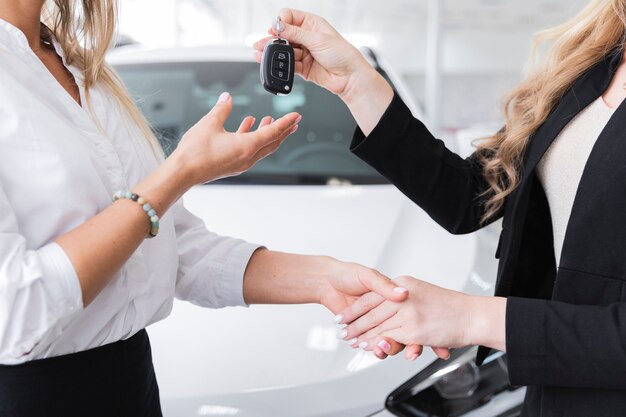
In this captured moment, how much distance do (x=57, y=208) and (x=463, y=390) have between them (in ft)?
3.02

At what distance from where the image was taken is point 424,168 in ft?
4.23

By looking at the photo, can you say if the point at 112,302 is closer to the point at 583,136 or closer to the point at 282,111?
the point at 583,136

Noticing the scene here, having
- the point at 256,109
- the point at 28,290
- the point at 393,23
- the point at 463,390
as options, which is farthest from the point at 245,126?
the point at 393,23

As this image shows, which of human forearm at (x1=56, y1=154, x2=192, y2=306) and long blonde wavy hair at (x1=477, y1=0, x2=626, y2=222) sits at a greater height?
long blonde wavy hair at (x1=477, y1=0, x2=626, y2=222)

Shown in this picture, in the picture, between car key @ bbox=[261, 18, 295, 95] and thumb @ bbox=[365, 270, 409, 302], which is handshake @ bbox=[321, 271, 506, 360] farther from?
car key @ bbox=[261, 18, 295, 95]

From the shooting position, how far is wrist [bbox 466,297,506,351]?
100 cm

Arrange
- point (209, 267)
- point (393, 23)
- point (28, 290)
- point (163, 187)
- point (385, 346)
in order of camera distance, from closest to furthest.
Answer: point (28, 290) → point (163, 187) → point (385, 346) → point (209, 267) → point (393, 23)

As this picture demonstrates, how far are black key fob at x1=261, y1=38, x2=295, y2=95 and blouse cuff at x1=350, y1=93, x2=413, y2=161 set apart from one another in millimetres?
175

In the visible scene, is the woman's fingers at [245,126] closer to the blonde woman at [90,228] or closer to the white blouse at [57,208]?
the blonde woman at [90,228]

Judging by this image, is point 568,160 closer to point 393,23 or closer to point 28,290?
point 28,290

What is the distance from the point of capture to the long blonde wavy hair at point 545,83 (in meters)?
1.18

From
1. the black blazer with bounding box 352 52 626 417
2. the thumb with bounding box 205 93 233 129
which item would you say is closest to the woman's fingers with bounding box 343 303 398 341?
the black blazer with bounding box 352 52 626 417

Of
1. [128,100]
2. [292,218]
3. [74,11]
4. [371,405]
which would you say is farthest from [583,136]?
[292,218]

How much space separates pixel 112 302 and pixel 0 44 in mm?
385
